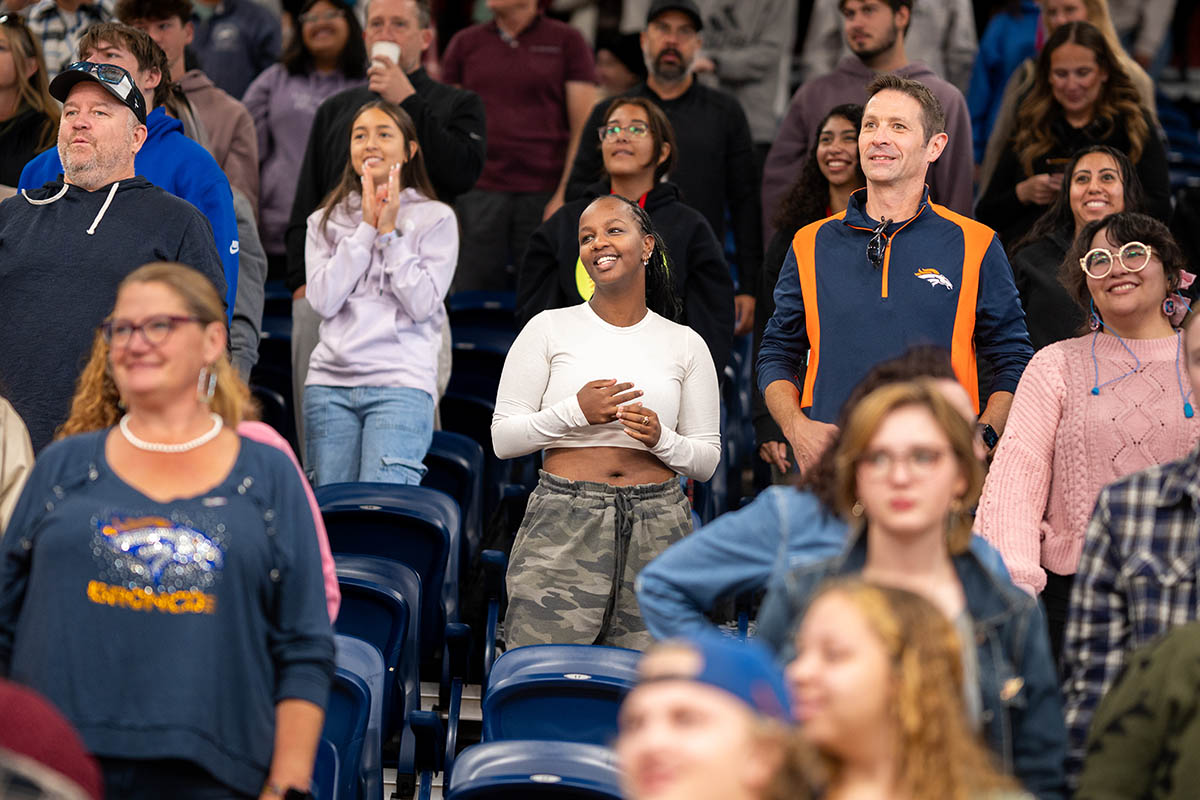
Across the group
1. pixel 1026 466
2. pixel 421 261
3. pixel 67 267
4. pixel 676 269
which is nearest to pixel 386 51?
pixel 421 261

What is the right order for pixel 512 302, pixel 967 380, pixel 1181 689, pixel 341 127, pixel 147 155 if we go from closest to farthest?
pixel 1181 689 → pixel 967 380 → pixel 147 155 → pixel 341 127 → pixel 512 302

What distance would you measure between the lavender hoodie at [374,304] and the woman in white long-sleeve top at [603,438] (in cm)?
74

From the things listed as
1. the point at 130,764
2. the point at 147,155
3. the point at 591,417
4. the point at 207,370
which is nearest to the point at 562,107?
the point at 147,155

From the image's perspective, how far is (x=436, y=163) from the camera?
5.49 metres

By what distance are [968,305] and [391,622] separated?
62.0 inches

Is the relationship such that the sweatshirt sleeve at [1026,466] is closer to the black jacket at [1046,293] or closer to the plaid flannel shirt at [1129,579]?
the plaid flannel shirt at [1129,579]

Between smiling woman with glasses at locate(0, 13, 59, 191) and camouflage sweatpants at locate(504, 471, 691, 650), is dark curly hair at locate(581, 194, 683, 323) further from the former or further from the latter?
smiling woman with glasses at locate(0, 13, 59, 191)

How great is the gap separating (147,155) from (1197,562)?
9.71 ft

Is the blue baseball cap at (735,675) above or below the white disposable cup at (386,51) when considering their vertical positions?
below

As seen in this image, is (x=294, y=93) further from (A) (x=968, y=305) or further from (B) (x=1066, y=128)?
(A) (x=968, y=305)

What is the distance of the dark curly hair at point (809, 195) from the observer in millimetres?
5141

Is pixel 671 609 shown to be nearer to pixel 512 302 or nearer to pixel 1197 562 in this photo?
pixel 1197 562

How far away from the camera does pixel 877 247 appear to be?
12.7 feet

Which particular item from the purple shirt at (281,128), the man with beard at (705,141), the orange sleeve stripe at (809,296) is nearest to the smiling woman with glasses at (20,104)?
the purple shirt at (281,128)
